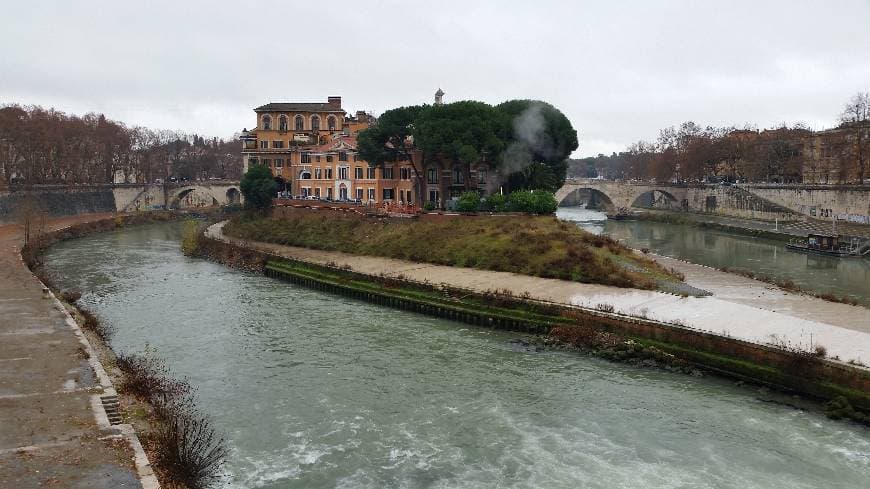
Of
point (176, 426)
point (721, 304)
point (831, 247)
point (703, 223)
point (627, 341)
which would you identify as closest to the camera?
point (176, 426)

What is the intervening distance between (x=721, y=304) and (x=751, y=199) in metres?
72.4

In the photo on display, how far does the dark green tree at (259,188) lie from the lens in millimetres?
78000

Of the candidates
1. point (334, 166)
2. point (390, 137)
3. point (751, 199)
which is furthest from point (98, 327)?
point (751, 199)

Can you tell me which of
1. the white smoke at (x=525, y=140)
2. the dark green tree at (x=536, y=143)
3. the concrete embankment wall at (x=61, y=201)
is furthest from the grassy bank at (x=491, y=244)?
the concrete embankment wall at (x=61, y=201)

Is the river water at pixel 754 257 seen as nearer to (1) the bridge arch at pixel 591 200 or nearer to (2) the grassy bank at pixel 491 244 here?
(2) the grassy bank at pixel 491 244

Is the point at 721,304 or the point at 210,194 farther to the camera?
the point at 210,194

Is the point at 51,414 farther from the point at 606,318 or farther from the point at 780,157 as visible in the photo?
the point at 780,157

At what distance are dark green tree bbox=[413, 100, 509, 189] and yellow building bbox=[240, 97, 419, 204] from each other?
10.2m

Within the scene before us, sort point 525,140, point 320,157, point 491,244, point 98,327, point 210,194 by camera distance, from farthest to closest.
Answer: point 210,194
point 320,157
point 525,140
point 491,244
point 98,327

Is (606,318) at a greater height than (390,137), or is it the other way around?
(390,137)

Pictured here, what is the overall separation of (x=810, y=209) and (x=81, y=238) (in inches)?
3558

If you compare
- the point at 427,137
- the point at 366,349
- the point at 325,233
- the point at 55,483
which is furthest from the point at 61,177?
the point at 55,483

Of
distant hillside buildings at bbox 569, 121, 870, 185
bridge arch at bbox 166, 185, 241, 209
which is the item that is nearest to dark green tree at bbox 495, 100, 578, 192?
distant hillside buildings at bbox 569, 121, 870, 185

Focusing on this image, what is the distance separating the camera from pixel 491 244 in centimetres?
5038
